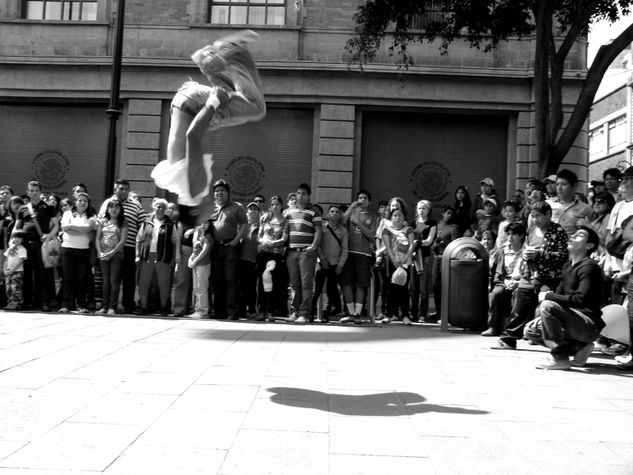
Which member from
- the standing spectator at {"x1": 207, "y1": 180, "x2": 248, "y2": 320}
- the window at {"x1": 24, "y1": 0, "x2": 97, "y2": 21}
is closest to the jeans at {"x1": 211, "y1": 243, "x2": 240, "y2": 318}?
the standing spectator at {"x1": 207, "y1": 180, "x2": 248, "y2": 320}

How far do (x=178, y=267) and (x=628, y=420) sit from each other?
8.19 m

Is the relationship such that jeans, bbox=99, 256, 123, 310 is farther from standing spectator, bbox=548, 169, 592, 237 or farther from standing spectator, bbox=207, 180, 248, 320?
standing spectator, bbox=548, 169, 592, 237

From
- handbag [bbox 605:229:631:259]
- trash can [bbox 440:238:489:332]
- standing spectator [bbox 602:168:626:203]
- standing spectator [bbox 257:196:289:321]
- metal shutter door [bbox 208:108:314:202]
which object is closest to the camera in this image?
handbag [bbox 605:229:631:259]

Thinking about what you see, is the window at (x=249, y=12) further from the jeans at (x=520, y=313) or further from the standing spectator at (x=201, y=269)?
the jeans at (x=520, y=313)

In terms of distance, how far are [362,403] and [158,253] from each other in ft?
23.4

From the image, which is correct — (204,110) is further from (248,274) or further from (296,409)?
(248,274)

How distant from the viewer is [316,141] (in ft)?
57.4

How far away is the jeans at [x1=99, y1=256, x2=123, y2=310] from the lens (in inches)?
449

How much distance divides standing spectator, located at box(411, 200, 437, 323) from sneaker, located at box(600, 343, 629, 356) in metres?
3.56

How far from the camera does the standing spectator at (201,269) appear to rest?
1098 centimetres

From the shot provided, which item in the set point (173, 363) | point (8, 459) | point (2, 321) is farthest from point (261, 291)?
point (8, 459)

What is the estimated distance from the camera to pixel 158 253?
11.5 meters

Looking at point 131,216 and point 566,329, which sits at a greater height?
point 131,216

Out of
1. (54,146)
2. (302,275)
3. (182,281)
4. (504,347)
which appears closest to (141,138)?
(54,146)
